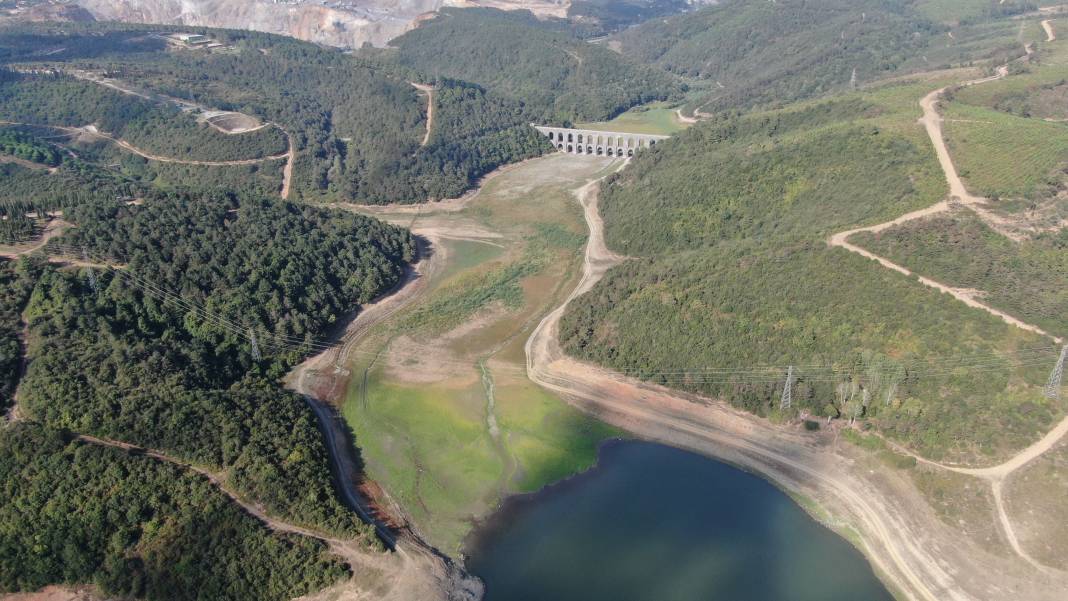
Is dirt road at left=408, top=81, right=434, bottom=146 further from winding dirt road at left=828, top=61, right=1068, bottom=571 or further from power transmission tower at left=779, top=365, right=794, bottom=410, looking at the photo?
power transmission tower at left=779, top=365, right=794, bottom=410

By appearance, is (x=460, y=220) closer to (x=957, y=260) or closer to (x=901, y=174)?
(x=901, y=174)

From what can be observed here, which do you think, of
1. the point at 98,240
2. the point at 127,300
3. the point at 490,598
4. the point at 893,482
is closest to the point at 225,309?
the point at 127,300

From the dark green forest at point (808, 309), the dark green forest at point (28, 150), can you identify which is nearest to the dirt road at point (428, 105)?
the dark green forest at point (808, 309)

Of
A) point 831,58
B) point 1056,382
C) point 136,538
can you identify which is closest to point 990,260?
point 1056,382

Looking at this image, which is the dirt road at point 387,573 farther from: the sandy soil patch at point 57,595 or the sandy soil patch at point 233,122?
the sandy soil patch at point 233,122

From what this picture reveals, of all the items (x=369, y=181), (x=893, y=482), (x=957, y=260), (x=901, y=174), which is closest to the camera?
(x=893, y=482)

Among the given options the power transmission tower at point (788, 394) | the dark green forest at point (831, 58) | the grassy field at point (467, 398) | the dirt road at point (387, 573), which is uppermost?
the dark green forest at point (831, 58)
